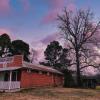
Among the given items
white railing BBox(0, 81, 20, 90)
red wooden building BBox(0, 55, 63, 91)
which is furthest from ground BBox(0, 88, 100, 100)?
red wooden building BBox(0, 55, 63, 91)

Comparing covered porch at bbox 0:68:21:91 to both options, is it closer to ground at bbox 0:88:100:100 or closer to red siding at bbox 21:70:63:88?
red siding at bbox 21:70:63:88

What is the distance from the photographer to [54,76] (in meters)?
46.4

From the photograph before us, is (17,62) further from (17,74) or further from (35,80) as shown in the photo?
(35,80)

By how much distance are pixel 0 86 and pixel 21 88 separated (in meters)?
3.23

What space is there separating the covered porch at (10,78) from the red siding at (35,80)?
0.93 m

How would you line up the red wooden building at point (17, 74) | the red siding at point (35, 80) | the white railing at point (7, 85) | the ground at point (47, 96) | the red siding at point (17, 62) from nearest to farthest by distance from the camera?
the ground at point (47, 96), the white railing at point (7, 85), the red wooden building at point (17, 74), the red siding at point (17, 62), the red siding at point (35, 80)

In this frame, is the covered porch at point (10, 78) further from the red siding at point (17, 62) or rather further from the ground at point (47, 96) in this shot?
the ground at point (47, 96)

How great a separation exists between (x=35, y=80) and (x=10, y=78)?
660 centimetres

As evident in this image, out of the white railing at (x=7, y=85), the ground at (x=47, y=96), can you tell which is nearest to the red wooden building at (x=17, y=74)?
the white railing at (x=7, y=85)

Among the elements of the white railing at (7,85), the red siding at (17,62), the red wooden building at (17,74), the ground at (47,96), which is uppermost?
the red siding at (17,62)

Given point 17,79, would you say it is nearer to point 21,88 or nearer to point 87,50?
point 21,88

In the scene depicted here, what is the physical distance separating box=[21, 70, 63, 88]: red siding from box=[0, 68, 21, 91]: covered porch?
3.06 feet

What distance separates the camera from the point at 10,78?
105 ft

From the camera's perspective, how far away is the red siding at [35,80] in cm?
3475
